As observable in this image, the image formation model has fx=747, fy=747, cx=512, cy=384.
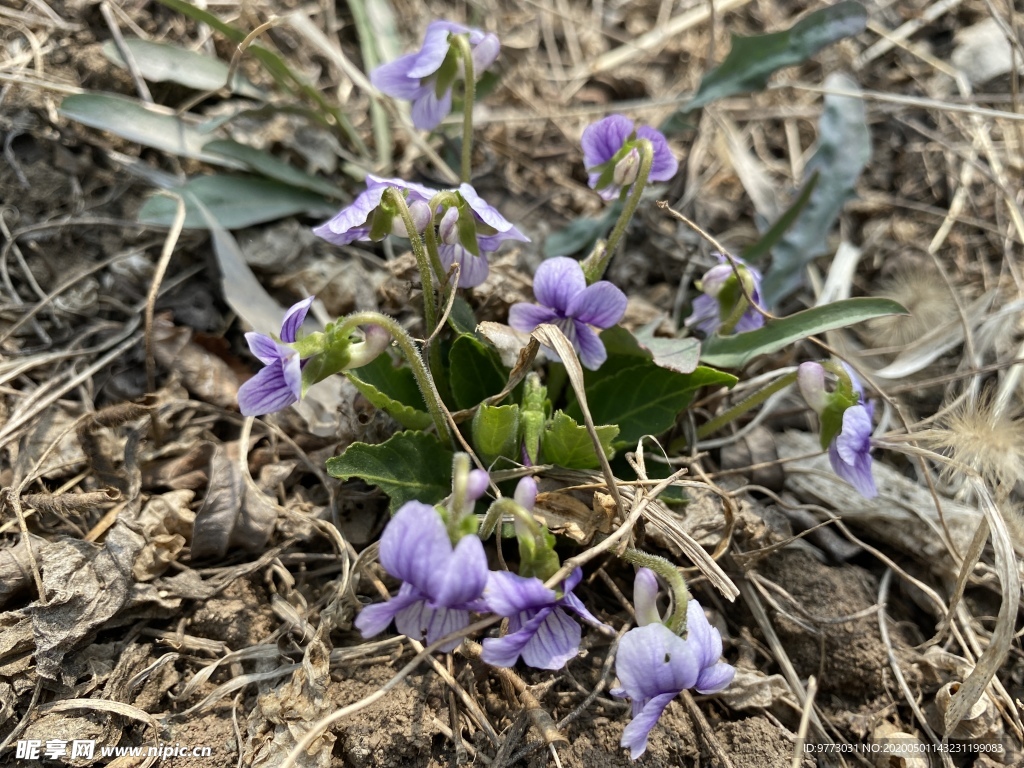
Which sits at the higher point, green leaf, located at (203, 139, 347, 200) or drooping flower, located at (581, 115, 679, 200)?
drooping flower, located at (581, 115, 679, 200)

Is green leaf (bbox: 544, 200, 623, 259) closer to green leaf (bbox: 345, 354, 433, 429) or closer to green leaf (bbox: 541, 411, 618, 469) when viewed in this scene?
green leaf (bbox: 345, 354, 433, 429)

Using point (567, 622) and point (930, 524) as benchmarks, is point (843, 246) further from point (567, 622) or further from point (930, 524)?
point (567, 622)

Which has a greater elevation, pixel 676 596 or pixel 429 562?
pixel 429 562

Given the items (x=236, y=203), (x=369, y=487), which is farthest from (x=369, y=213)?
(x=236, y=203)

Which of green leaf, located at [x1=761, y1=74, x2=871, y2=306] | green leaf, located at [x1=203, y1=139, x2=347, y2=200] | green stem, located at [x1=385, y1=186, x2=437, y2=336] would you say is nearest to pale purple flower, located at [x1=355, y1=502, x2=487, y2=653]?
green stem, located at [x1=385, y1=186, x2=437, y2=336]

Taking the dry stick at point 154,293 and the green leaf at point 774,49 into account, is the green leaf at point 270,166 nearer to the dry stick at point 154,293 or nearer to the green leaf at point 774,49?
the dry stick at point 154,293

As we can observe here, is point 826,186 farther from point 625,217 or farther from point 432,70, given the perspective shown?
point 432,70
